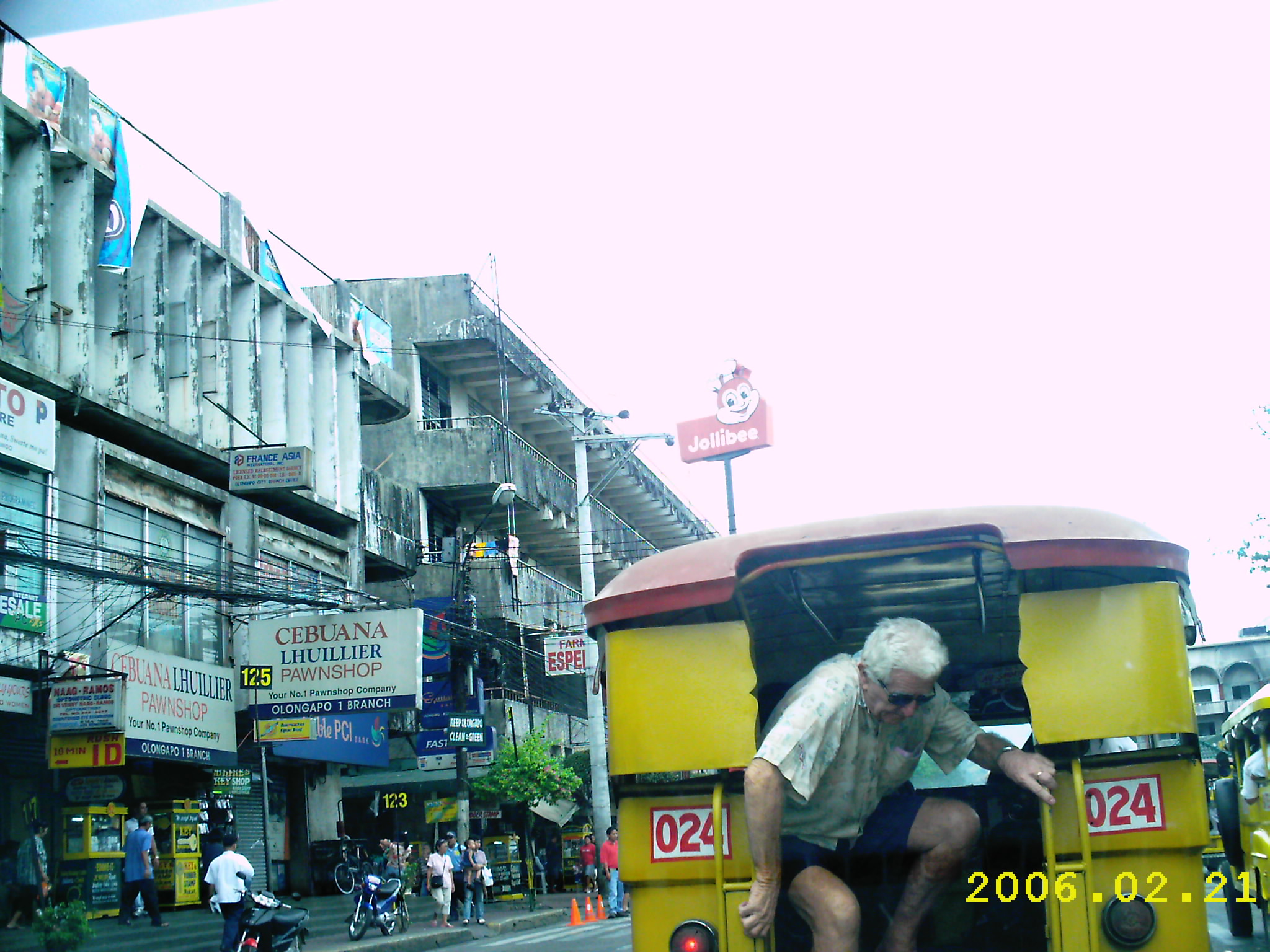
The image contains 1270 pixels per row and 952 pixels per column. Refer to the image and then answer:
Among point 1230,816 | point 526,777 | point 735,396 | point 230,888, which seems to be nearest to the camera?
point 1230,816

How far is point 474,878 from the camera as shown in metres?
23.5

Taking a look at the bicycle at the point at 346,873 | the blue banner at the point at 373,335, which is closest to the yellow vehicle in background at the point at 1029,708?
the bicycle at the point at 346,873

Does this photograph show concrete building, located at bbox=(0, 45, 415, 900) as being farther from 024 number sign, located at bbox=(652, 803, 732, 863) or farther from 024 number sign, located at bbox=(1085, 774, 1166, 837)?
024 number sign, located at bbox=(1085, 774, 1166, 837)

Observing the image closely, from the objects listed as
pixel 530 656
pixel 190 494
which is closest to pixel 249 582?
pixel 190 494

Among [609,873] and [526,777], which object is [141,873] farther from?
[526,777]

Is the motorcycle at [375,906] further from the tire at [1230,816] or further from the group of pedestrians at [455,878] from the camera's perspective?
the tire at [1230,816]

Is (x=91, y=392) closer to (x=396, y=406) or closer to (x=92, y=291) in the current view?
(x=92, y=291)

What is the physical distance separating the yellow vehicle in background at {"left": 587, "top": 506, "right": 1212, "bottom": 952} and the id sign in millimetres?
21936

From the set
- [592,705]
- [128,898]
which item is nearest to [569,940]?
[128,898]

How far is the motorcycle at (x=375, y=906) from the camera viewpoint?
18641 mm

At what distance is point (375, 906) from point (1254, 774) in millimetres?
12393

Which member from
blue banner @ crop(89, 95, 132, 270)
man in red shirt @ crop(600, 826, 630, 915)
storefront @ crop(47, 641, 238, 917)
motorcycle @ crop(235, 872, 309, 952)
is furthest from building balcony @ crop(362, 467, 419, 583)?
motorcycle @ crop(235, 872, 309, 952)

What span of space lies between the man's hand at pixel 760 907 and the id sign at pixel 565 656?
23.0m

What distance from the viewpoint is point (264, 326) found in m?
25.7
